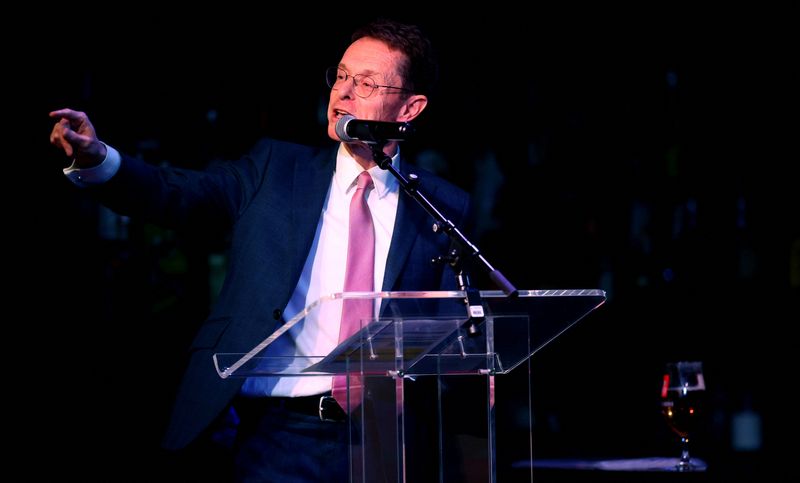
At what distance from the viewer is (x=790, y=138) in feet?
17.0

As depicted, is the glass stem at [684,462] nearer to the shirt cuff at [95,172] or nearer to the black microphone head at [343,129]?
the black microphone head at [343,129]

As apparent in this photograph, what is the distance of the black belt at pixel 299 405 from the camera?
212 centimetres

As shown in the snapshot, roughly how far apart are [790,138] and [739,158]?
0.26 meters

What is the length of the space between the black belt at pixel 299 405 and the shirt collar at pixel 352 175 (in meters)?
0.54

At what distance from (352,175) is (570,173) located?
2765mm

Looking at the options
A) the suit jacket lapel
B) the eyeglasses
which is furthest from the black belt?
the eyeglasses

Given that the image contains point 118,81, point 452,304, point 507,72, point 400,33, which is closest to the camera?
point 452,304

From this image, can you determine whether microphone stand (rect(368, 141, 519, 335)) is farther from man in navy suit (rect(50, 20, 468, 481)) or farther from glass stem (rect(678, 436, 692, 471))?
glass stem (rect(678, 436, 692, 471))

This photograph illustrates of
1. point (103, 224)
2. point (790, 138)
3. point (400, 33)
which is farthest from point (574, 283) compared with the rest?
point (400, 33)

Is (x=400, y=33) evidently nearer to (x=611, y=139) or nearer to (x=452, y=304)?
(x=452, y=304)

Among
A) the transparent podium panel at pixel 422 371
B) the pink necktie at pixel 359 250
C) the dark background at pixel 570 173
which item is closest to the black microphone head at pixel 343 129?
the pink necktie at pixel 359 250

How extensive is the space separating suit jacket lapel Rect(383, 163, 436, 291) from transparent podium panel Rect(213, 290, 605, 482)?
1.36 feet

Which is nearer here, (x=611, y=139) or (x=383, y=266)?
(x=383, y=266)

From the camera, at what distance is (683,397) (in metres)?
3.25
